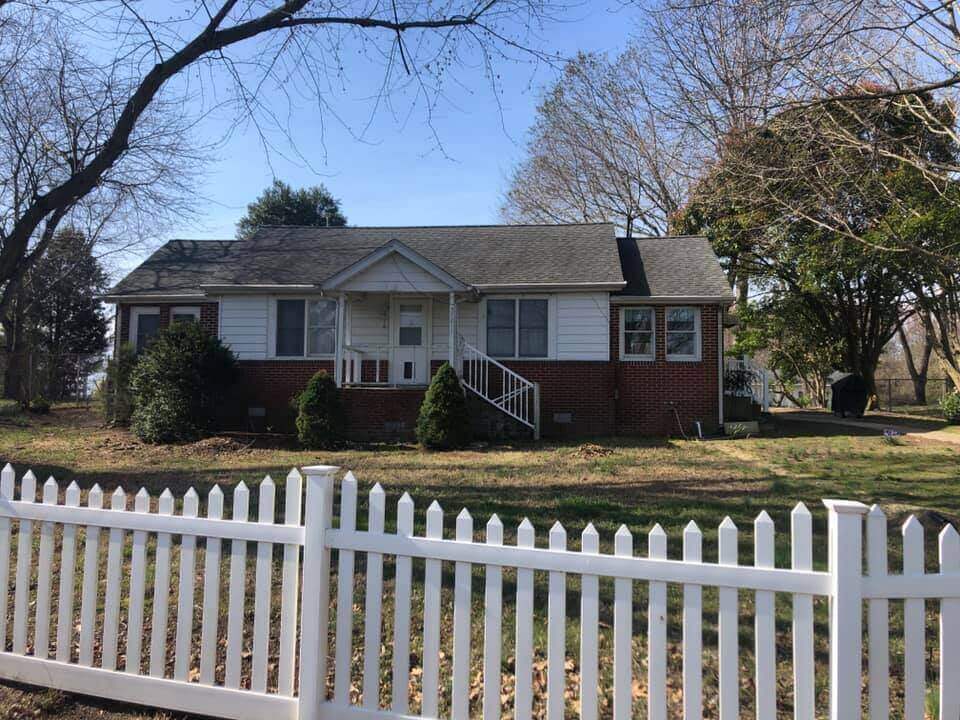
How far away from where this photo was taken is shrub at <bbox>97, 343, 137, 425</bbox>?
45.3 feet

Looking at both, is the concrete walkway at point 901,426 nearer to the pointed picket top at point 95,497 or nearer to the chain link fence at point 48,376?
the pointed picket top at point 95,497

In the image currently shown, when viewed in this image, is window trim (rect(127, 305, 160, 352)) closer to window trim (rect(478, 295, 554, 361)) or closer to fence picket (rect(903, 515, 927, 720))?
window trim (rect(478, 295, 554, 361))

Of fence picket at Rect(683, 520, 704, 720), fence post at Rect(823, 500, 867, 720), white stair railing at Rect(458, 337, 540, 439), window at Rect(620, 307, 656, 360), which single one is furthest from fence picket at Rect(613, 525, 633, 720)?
window at Rect(620, 307, 656, 360)

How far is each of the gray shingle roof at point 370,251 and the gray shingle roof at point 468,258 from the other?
0.08ft

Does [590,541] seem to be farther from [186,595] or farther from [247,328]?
[247,328]

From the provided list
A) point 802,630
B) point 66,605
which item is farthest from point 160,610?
point 802,630

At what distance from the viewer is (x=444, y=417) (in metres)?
11.0

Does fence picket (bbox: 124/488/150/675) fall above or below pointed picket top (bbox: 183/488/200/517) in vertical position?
below

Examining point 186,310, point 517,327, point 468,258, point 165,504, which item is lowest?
point 165,504

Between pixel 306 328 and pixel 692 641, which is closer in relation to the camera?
pixel 692 641

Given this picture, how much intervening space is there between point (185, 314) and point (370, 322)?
16.2ft

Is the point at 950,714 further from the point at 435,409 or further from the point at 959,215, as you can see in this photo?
the point at 959,215

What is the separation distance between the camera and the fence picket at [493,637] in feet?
7.61

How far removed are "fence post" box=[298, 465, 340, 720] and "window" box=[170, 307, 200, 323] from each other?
13887mm
